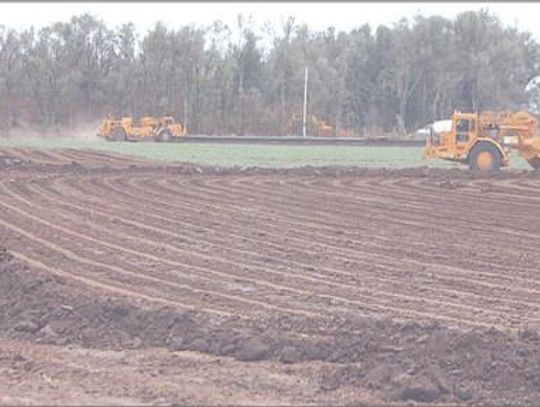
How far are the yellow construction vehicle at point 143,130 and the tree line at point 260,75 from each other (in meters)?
14.8

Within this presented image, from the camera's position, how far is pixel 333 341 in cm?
928

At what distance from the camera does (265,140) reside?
60406 millimetres

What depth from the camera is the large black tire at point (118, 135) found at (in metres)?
62.6

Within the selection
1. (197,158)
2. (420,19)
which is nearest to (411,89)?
(420,19)

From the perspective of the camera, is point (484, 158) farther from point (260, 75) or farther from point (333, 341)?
point (260, 75)

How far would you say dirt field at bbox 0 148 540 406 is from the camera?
8188 millimetres

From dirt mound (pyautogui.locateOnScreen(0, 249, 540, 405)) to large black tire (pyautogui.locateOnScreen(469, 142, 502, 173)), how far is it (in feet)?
78.3

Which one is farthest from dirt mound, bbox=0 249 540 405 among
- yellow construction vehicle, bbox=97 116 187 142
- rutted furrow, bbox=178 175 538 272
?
yellow construction vehicle, bbox=97 116 187 142

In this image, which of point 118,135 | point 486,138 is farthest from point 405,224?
point 118,135

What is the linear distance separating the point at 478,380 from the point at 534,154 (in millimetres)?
27004

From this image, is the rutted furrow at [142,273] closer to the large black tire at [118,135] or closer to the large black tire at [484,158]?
the large black tire at [484,158]

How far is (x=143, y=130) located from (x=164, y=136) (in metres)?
1.94

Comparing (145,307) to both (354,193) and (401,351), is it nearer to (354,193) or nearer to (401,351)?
(401,351)

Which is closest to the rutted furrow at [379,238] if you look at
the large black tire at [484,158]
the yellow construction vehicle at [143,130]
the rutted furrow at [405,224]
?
the rutted furrow at [405,224]
